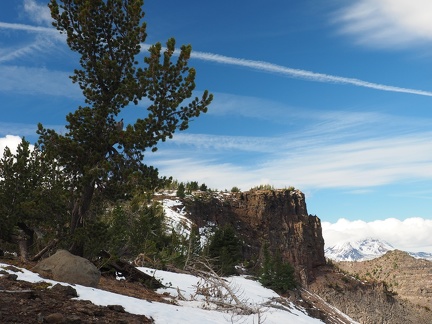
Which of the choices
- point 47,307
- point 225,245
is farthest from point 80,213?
point 225,245

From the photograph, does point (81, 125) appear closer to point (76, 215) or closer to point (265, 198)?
point (76, 215)

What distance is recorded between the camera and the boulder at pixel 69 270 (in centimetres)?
1098

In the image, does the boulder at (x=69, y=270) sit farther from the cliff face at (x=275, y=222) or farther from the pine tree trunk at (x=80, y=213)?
the cliff face at (x=275, y=222)

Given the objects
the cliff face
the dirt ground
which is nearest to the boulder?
the dirt ground

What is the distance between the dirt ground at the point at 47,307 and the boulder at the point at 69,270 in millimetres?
1224

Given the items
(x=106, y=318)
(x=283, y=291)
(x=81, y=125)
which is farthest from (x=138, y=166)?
(x=283, y=291)

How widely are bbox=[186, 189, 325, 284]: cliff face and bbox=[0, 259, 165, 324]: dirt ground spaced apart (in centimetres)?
6558

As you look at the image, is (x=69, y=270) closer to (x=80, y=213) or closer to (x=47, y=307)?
(x=47, y=307)

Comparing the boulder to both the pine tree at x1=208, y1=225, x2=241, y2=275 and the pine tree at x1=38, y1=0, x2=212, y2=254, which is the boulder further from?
the pine tree at x1=208, y1=225, x2=241, y2=275

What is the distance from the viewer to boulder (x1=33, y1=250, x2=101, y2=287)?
11.0m

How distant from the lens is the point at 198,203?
2896 inches

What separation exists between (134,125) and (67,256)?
4779 millimetres

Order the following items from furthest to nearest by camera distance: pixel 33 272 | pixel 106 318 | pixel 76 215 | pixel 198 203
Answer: pixel 198 203 → pixel 76 215 → pixel 33 272 → pixel 106 318

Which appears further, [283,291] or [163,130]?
[283,291]
